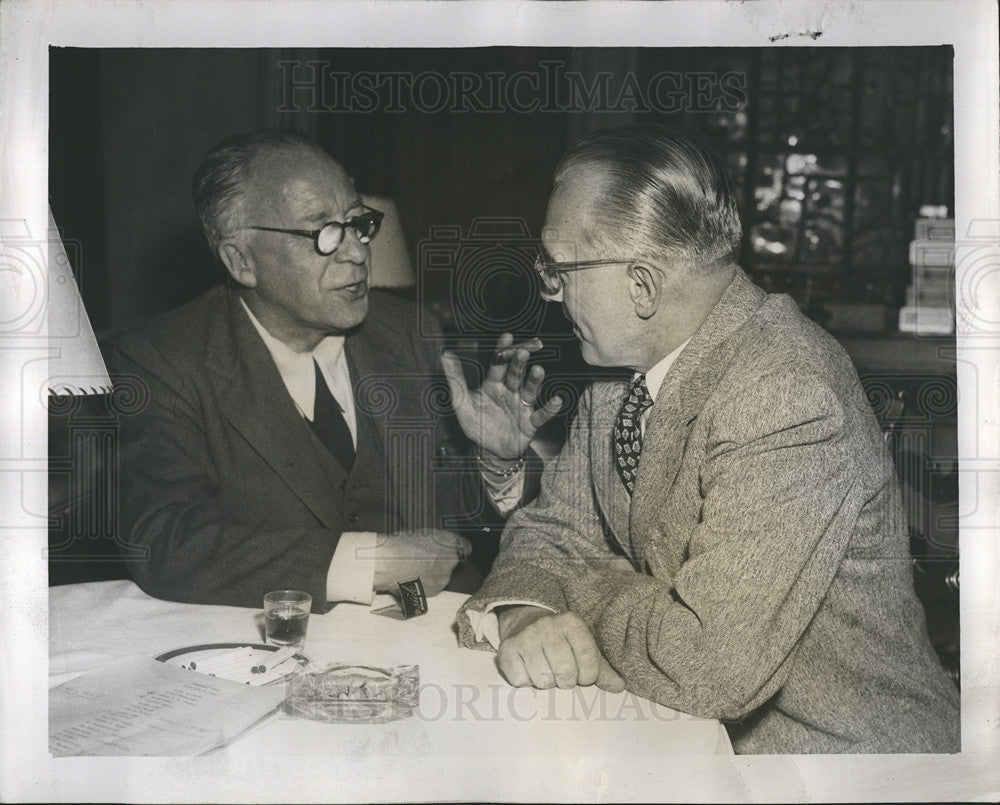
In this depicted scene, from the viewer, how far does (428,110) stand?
2.02m

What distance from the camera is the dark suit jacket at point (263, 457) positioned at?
6.56ft

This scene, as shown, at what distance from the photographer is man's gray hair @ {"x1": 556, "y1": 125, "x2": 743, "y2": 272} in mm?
1917

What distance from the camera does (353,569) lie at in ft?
6.61

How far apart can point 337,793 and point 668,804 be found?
0.69 m

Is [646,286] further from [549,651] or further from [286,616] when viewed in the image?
[286,616]

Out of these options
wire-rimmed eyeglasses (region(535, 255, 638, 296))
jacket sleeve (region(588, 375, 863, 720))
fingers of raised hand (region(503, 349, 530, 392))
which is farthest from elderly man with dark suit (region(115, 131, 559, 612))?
jacket sleeve (region(588, 375, 863, 720))

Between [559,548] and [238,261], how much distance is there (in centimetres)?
88

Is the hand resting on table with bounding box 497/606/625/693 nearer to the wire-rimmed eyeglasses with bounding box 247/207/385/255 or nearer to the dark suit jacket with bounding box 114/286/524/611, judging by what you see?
the dark suit jacket with bounding box 114/286/524/611

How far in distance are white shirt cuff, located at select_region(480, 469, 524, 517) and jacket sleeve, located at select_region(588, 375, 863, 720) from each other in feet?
0.98

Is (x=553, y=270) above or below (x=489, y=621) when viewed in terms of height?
above

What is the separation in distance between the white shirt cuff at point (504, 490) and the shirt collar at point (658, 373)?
1.05 ft

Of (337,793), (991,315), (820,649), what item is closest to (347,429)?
(337,793)

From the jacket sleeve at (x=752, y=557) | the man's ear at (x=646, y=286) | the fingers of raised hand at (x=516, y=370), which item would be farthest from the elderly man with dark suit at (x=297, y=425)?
the jacket sleeve at (x=752, y=557)

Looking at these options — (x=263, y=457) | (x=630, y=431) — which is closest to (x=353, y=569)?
(x=263, y=457)
